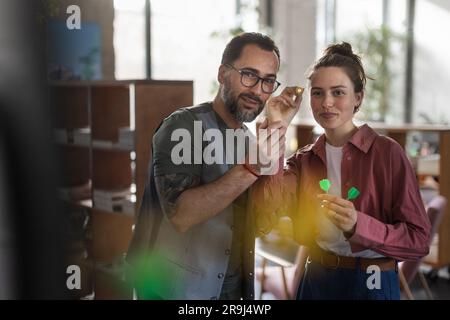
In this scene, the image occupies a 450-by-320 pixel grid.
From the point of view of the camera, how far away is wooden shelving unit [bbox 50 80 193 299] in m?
1.04

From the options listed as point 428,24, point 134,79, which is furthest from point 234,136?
point 428,24

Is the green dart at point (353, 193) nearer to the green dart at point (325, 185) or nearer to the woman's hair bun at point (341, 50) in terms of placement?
the green dart at point (325, 185)

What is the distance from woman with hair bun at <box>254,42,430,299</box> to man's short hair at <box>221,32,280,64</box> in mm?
73

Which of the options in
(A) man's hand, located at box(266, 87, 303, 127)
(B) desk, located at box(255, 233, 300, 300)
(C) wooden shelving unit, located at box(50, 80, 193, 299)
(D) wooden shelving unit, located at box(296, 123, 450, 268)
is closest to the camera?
(A) man's hand, located at box(266, 87, 303, 127)

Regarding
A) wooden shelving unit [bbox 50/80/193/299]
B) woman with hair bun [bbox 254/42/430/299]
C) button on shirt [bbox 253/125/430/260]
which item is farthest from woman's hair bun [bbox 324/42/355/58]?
wooden shelving unit [bbox 50/80/193/299]

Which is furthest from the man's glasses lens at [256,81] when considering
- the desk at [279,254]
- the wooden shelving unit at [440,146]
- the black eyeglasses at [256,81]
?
the desk at [279,254]

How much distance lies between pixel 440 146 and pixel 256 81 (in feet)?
1.51

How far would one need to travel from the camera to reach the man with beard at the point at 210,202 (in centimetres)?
72

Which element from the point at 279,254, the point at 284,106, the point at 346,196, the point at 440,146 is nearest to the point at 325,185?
the point at 346,196

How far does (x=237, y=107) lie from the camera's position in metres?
0.73

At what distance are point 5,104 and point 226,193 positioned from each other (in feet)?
1.24

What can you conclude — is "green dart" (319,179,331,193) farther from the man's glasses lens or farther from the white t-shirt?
the man's glasses lens

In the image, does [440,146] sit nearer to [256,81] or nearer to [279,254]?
[256,81]

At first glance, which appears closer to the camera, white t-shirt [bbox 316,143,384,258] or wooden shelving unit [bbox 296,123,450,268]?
white t-shirt [bbox 316,143,384,258]
